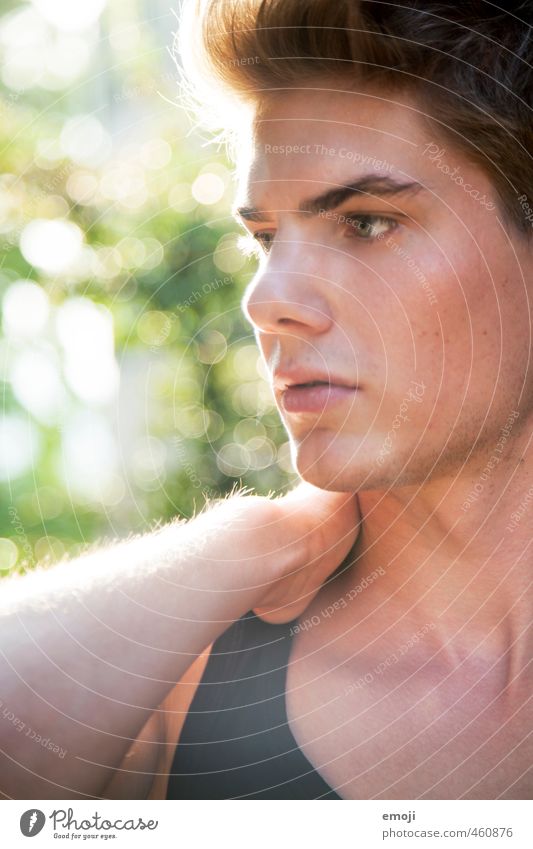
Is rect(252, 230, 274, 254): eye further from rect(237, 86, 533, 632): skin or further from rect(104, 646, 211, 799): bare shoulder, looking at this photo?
rect(104, 646, 211, 799): bare shoulder

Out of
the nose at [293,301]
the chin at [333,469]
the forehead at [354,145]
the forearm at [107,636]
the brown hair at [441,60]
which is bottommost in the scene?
the forearm at [107,636]

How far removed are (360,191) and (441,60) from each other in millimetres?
128

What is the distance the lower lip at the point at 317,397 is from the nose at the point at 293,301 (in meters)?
0.05

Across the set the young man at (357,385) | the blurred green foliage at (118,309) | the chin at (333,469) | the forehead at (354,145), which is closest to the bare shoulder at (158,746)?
the young man at (357,385)

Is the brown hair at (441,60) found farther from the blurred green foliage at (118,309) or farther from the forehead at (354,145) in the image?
the blurred green foliage at (118,309)

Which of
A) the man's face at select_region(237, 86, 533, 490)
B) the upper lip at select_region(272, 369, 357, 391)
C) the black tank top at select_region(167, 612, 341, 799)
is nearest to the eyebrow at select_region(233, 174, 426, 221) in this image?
the man's face at select_region(237, 86, 533, 490)

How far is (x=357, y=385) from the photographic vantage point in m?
0.71

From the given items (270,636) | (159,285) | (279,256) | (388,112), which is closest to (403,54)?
(388,112)

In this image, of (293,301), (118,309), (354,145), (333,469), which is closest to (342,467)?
(333,469)

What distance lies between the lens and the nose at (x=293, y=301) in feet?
2.32
